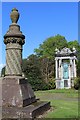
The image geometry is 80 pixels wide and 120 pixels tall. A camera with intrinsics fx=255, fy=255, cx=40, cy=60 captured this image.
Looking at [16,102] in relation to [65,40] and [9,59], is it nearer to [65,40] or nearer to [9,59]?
[9,59]

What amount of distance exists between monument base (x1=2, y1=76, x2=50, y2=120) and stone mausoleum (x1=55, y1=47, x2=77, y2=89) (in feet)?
135

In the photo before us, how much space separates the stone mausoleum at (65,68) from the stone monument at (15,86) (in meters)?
40.7

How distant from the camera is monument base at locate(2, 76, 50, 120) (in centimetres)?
936

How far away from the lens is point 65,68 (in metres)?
54.1

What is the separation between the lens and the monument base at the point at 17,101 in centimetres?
936

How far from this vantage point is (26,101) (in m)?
10.6

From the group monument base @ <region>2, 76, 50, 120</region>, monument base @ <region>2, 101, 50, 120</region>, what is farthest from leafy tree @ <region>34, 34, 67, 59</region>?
monument base @ <region>2, 101, 50, 120</region>

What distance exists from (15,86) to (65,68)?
43742 mm

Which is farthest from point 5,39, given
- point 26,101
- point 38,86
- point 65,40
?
point 65,40

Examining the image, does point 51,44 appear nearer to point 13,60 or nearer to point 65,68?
point 65,68

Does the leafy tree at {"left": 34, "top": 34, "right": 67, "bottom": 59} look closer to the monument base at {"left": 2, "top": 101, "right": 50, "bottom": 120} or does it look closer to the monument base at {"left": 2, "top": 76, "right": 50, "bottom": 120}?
the monument base at {"left": 2, "top": 76, "right": 50, "bottom": 120}

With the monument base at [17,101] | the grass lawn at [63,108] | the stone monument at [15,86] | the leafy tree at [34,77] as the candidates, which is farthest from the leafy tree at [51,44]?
the monument base at [17,101]

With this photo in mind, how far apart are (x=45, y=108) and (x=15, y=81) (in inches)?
72.8

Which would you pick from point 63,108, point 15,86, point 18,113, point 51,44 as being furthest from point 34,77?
point 18,113
